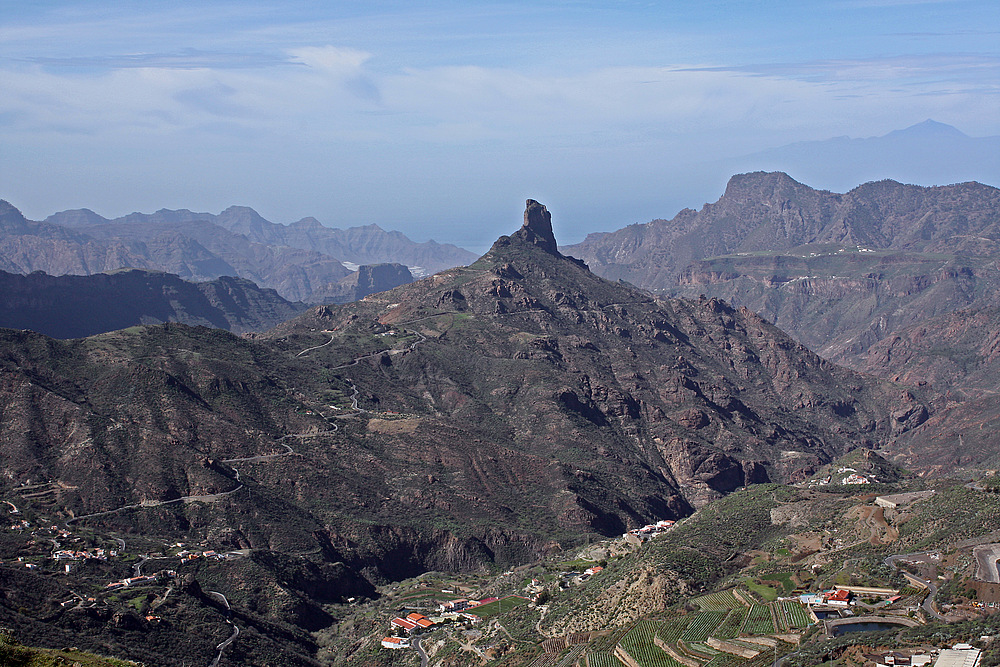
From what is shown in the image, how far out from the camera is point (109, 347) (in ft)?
651

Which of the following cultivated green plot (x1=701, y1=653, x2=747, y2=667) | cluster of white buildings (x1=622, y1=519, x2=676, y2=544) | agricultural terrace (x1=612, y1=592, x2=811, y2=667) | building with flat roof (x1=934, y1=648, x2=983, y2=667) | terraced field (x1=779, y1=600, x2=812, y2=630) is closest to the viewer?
building with flat roof (x1=934, y1=648, x2=983, y2=667)

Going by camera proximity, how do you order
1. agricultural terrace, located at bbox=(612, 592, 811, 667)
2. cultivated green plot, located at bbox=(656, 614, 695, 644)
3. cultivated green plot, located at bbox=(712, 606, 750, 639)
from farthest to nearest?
cultivated green plot, located at bbox=(656, 614, 695, 644), cultivated green plot, located at bbox=(712, 606, 750, 639), agricultural terrace, located at bbox=(612, 592, 811, 667)

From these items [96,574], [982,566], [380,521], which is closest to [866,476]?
[380,521]

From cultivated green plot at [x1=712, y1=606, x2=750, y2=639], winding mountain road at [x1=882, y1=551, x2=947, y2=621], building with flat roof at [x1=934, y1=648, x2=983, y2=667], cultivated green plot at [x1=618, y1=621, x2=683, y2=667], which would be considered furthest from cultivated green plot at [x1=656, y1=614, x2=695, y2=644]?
building with flat roof at [x1=934, y1=648, x2=983, y2=667]

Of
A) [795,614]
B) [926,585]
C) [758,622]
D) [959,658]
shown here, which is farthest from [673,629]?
[959,658]

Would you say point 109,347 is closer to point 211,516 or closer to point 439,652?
point 211,516

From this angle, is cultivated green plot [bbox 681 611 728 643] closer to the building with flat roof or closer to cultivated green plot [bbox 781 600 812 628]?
cultivated green plot [bbox 781 600 812 628]

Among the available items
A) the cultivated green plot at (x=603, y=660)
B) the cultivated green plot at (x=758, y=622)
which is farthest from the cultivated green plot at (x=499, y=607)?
the cultivated green plot at (x=758, y=622)

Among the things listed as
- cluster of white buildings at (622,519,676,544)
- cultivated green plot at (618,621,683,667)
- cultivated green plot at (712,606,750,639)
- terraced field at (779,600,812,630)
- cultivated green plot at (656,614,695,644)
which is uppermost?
terraced field at (779,600,812,630)

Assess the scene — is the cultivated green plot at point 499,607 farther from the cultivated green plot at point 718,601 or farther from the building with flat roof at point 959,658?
the building with flat roof at point 959,658

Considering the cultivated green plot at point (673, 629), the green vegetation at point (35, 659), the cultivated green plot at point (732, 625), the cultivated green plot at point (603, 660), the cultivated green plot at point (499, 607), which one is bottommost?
the cultivated green plot at point (499, 607)

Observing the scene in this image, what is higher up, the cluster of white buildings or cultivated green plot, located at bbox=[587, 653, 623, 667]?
cultivated green plot, located at bbox=[587, 653, 623, 667]

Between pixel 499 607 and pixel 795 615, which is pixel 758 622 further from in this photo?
pixel 499 607

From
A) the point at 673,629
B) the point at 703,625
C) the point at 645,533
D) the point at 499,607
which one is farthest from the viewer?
the point at 645,533
